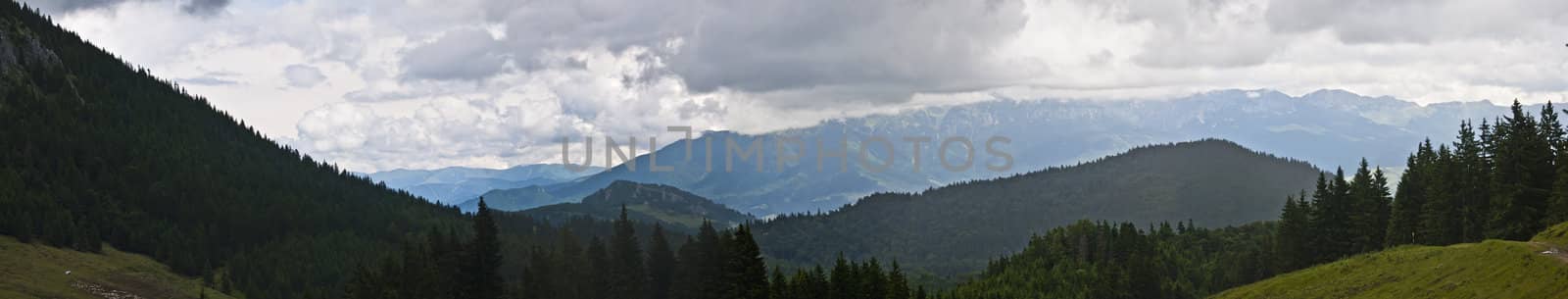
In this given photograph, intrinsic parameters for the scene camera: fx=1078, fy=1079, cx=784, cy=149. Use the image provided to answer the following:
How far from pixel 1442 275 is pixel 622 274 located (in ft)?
292

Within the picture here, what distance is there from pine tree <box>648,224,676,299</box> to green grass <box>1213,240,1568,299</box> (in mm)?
69918

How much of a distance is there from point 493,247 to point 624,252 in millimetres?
18045

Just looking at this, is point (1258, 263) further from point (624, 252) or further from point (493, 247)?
point (493, 247)

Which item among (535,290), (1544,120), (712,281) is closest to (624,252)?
(535,290)

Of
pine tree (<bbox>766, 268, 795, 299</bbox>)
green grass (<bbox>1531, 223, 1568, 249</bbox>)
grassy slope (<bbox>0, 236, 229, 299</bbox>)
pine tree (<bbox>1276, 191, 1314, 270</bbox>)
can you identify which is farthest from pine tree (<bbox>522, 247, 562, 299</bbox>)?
green grass (<bbox>1531, 223, 1568, 249</bbox>)

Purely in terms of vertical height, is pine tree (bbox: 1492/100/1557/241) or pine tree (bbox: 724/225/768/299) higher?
pine tree (bbox: 1492/100/1557/241)

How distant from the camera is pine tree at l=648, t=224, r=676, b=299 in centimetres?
14125

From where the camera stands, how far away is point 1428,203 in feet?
406

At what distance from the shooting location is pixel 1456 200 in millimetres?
121500

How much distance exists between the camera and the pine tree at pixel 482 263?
4877 inches

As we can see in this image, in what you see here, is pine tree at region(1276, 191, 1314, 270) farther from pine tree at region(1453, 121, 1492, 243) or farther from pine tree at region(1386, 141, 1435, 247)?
pine tree at region(1453, 121, 1492, 243)

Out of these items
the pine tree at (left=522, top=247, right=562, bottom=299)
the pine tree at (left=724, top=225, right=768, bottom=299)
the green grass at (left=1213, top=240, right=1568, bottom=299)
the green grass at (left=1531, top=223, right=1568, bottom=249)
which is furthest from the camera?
the pine tree at (left=522, top=247, right=562, bottom=299)

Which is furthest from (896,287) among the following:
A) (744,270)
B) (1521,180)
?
(1521,180)

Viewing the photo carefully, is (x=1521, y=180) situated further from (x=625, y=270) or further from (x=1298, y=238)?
(x=625, y=270)
